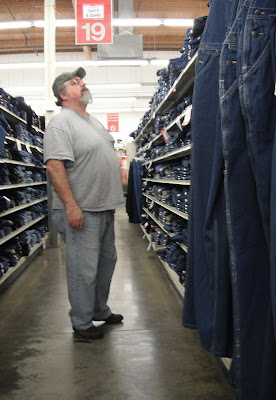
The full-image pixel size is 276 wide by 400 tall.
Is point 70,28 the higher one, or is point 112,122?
point 70,28

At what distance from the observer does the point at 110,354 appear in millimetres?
2527

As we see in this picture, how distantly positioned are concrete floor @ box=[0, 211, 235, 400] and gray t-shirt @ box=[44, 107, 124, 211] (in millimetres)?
1059

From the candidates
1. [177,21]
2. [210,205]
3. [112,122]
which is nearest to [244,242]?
[210,205]

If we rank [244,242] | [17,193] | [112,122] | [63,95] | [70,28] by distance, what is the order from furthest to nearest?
[112,122] → [70,28] → [17,193] → [63,95] → [244,242]

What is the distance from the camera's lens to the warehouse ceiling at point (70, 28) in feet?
35.1

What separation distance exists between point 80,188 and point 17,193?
2552 millimetres

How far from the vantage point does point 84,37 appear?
6.62 metres

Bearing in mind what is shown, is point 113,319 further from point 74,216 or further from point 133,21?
point 133,21

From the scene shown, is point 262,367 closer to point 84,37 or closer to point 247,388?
point 247,388

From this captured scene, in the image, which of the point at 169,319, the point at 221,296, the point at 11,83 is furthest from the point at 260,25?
→ the point at 11,83

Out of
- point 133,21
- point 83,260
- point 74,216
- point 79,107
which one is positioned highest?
point 133,21

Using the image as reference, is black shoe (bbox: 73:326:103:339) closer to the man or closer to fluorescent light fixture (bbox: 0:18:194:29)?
the man

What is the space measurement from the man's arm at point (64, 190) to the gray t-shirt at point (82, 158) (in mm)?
60

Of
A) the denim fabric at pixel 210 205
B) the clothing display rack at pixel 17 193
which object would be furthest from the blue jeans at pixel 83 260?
the denim fabric at pixel 210 205
